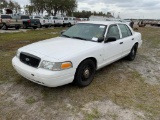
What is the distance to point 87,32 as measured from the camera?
496 cm

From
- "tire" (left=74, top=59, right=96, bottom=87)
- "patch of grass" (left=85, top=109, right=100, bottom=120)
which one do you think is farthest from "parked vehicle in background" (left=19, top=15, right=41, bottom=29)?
"patch of grass" (left=85, top=109, right=100, bottom=120)

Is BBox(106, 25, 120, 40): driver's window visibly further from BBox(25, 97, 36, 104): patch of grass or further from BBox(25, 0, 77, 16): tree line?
BBox(25, 0, 77, 16): tree line

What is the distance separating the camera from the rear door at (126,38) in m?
5.69

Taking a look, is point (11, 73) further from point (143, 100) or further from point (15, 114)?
point (143, 100)

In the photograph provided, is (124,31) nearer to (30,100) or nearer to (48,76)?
(48,76)

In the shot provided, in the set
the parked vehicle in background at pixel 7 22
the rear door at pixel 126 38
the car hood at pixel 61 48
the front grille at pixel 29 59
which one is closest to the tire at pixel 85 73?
the car hood at pixel 61 48

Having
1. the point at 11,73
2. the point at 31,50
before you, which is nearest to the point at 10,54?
the point at 11,73

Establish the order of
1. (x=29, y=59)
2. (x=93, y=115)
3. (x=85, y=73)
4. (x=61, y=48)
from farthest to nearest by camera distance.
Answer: (x=85, y=73) → (x=61, y=48) → (x=29, y=59) → (x=93, y=115)

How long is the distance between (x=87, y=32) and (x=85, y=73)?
1330 millimetres

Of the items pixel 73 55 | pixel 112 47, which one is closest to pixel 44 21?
pixel 112 47

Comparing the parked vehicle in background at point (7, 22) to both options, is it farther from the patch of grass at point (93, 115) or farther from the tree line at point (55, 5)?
the tree line at point (55, 5)

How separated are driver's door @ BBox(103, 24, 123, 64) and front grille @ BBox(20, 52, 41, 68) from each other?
6.00ft

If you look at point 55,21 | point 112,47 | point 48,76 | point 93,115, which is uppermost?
point 112,47

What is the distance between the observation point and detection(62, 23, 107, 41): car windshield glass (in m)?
4.75
